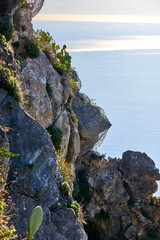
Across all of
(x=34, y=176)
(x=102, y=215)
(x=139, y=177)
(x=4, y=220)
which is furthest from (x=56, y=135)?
(x=139, y=177)

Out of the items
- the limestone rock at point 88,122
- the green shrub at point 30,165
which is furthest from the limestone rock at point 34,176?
the limestone rock at point 88,122

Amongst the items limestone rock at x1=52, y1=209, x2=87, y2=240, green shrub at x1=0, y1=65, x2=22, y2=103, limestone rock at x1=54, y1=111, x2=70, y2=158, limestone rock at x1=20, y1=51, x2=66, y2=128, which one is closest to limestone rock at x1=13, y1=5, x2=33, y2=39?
limestone rock at x1=20, y1=51, x2=66, y2=128

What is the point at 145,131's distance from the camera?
313 feet

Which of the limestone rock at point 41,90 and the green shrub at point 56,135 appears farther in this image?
the green shrub at point 56,135

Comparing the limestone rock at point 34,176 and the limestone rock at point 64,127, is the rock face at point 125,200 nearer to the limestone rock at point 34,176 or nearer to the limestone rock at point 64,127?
the limestone rock at point 64,127

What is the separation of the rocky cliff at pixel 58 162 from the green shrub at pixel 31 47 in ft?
0.53

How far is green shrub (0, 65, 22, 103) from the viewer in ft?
34.0

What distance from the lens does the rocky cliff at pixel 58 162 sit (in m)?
10.0

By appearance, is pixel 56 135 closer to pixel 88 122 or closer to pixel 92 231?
pixel 88 122

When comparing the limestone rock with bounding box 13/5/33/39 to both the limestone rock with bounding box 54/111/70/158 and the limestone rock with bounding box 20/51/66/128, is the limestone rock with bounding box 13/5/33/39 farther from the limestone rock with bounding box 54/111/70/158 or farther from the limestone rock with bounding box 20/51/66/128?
the limestone rock with bounding box 54/111/70/158

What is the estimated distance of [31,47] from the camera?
14844mm

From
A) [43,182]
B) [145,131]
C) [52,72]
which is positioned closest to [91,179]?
[52,72]

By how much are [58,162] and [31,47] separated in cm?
492

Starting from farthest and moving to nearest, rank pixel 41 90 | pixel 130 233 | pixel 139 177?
pixel 139 177 < pixel 130 233 < pixel 41 90
